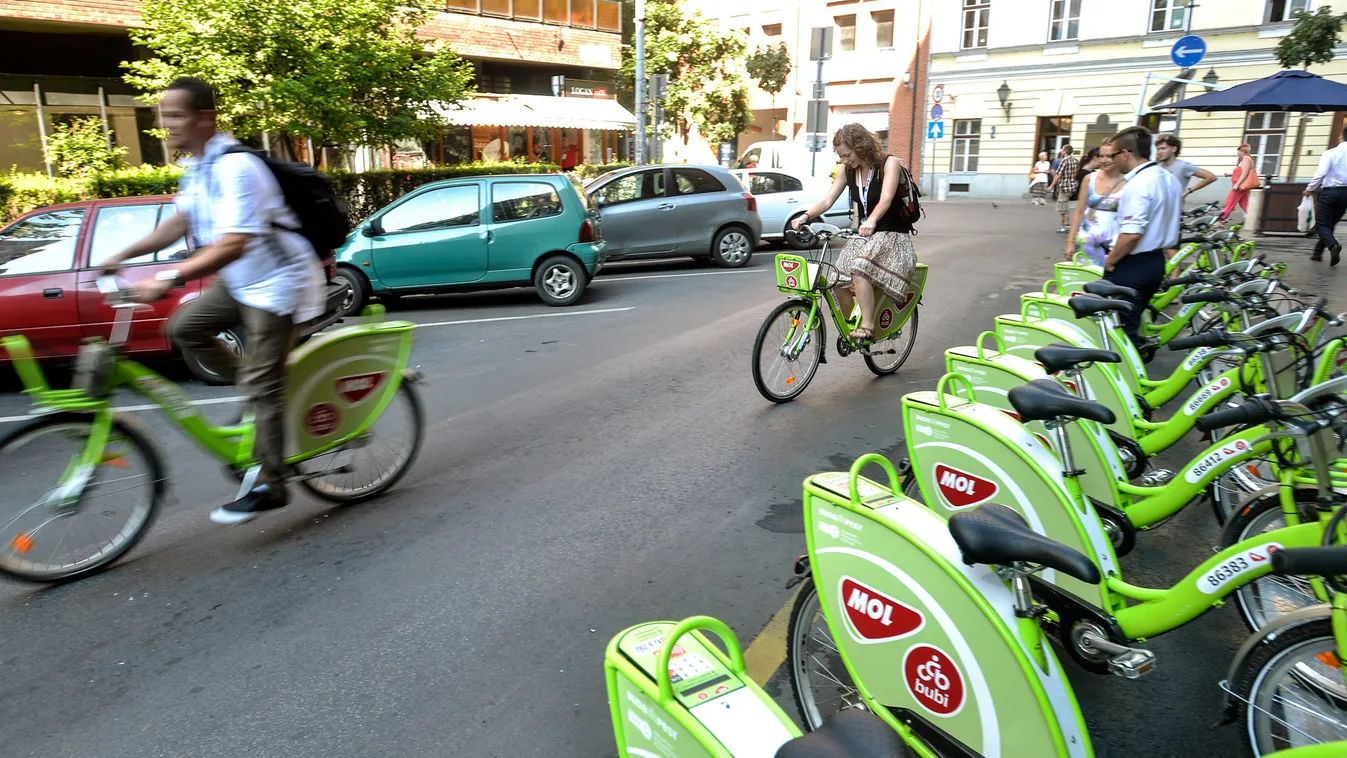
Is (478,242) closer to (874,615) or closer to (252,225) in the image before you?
(252,225)

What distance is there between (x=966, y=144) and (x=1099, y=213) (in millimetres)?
28965

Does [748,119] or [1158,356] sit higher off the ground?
[748,119]

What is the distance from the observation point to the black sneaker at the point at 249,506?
3.97 m

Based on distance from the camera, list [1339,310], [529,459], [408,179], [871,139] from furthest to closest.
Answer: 1. [408,179]
2. [1339,310]
3. [871,139]
4. [529,459]

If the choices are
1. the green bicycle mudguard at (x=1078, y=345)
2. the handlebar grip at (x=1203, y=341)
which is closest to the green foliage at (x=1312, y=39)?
the green bicycle mudguard at (x=1078, y=345)

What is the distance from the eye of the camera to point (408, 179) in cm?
1505

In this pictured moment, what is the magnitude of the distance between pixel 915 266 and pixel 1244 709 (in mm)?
4834

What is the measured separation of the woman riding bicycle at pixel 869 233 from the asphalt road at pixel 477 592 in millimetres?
742

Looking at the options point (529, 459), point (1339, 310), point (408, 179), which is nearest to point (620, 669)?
point (529, 459)

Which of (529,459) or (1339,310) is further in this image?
(1339,310)

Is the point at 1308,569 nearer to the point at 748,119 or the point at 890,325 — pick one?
the point at 890,325

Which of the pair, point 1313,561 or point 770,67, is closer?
point 1313,561

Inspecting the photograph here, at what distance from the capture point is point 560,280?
10.8 meters

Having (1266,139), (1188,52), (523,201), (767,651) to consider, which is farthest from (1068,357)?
(1266,139)
